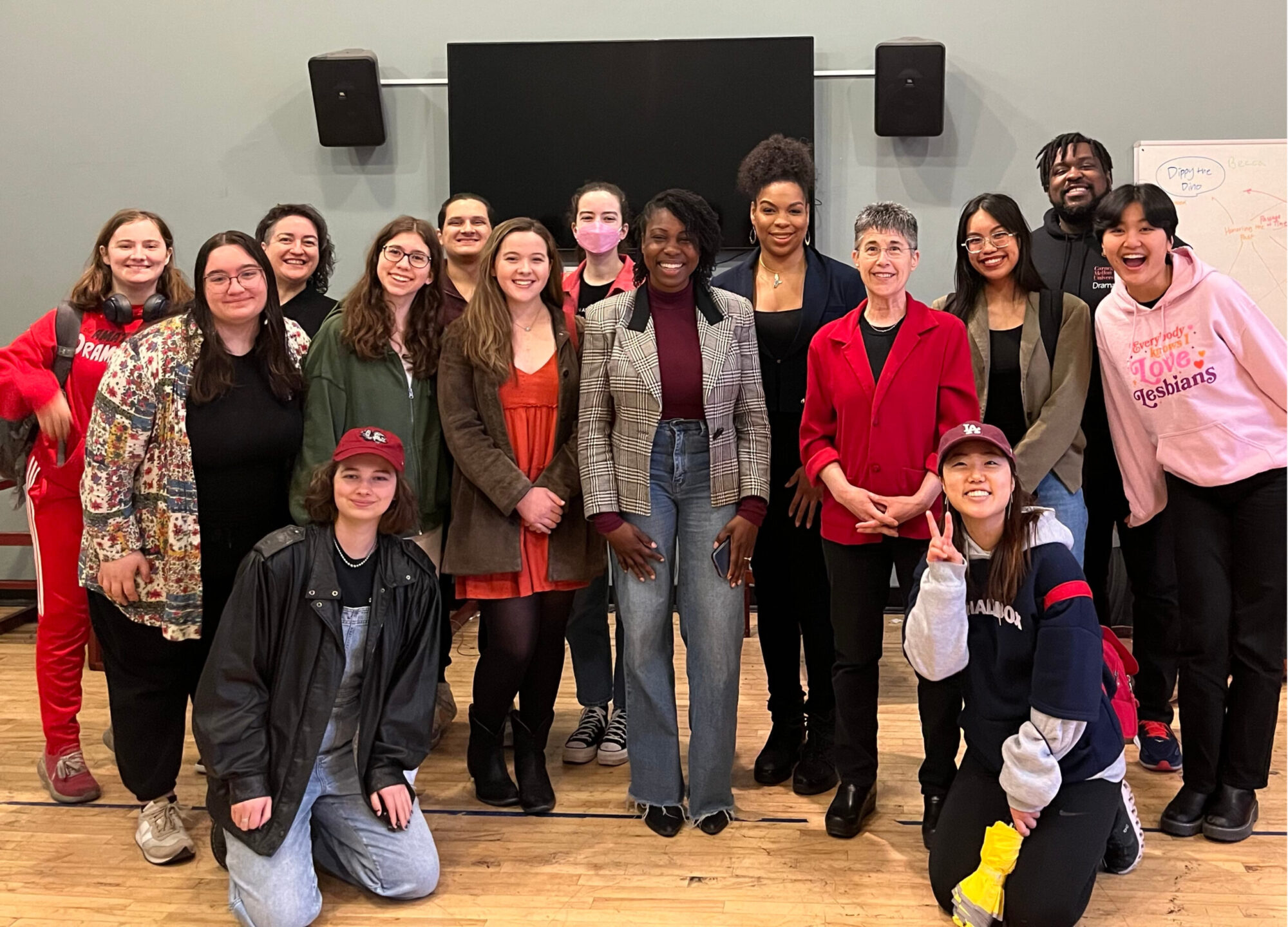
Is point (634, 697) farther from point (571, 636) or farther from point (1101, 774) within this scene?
point (1101, 774)

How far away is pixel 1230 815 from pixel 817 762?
3.25ft

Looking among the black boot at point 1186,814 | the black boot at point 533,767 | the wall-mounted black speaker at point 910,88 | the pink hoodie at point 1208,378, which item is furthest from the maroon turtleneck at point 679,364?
the wall-mounted black speaker at point 910,88

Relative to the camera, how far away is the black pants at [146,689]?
2.55 m

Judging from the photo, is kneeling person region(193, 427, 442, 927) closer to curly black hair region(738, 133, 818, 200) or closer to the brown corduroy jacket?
the brown corduroy jacket

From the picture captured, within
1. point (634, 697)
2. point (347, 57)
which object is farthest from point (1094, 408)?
point (347, 57)

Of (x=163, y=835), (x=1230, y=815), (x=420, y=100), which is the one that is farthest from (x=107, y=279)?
(x=1230, y=815)

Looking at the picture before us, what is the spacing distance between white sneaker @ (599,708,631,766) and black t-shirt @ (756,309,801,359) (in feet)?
3.73

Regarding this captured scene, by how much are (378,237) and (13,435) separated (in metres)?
1.12

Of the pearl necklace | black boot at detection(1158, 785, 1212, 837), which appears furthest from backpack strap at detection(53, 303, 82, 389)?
black boot at detection(1158, 785, 1212, 837)

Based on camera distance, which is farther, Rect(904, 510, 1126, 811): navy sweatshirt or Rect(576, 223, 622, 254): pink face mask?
Rect(576, 223, 622, 254): pink face mask

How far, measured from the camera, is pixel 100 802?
2.93 metres

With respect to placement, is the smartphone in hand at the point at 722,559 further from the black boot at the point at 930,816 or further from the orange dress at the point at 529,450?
the black boot at the point at 930,816

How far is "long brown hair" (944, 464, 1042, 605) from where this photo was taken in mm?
2271

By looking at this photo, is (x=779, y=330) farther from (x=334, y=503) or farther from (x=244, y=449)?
(x=244, y=449)
